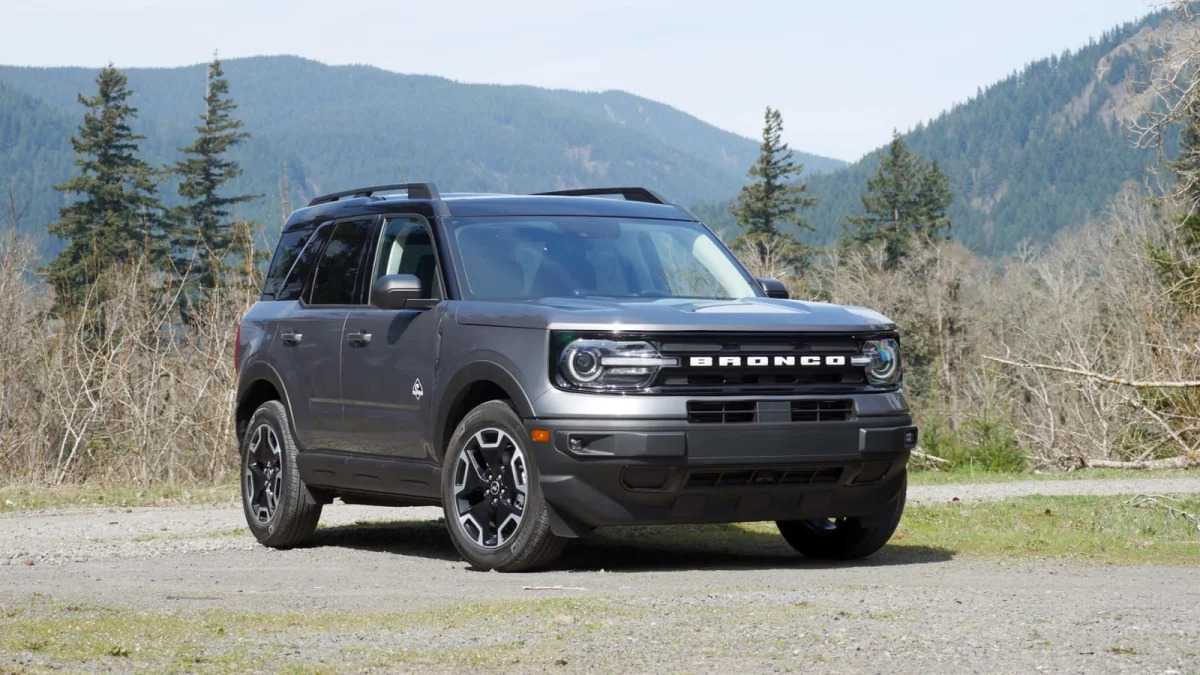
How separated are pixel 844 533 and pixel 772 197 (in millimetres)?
81296

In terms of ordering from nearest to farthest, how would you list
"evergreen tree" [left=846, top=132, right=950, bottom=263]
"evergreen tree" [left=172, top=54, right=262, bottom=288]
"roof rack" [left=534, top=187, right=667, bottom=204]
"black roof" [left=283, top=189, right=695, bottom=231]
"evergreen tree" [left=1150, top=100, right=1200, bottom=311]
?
1. "black roof" [left=283, top=189, right=695, bottom=231]
2. "roof rack" [left=534, top=187, right=667, bottom=204]
3. "evergreen tree" [left=1150, top=100, right=1200, bottom=311]
4. "evergreen tree" [left=172, top=54, right=262, bottom=288]
5. "evergreen tree" [left=846, top=132, right=950, bottom=263]

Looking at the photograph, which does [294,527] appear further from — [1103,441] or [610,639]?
[1103,441]

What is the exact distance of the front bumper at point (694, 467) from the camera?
7914 mm

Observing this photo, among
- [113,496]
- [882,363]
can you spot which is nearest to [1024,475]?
[113,496]

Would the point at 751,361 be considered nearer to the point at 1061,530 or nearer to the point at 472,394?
the point at 472,394

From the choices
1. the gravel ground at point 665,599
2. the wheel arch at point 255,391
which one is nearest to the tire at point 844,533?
the gravel ground at point 665,599

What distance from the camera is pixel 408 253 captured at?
9.57 metres

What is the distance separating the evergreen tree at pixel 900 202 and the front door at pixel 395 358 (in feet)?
277

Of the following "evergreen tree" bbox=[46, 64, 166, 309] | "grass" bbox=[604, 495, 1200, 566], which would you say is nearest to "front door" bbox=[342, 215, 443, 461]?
"grass" bbox=[604, 495, 1200, 566]

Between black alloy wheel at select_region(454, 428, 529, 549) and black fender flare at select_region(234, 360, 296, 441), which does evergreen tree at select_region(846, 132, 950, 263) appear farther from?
black alloy wheel at select_region(454, 428, 529, 549)

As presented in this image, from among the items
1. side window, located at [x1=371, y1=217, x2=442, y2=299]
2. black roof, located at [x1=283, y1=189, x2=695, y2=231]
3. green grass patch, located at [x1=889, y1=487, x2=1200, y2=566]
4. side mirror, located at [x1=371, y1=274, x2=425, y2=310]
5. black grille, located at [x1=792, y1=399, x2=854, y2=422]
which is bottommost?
green grass patch, located at [x1=889, y1=487, x2=1200, y2=566]

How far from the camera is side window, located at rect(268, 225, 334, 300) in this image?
10578 mm

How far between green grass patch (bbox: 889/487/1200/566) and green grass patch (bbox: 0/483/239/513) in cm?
673

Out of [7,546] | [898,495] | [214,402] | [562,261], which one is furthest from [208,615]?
[214,402]
